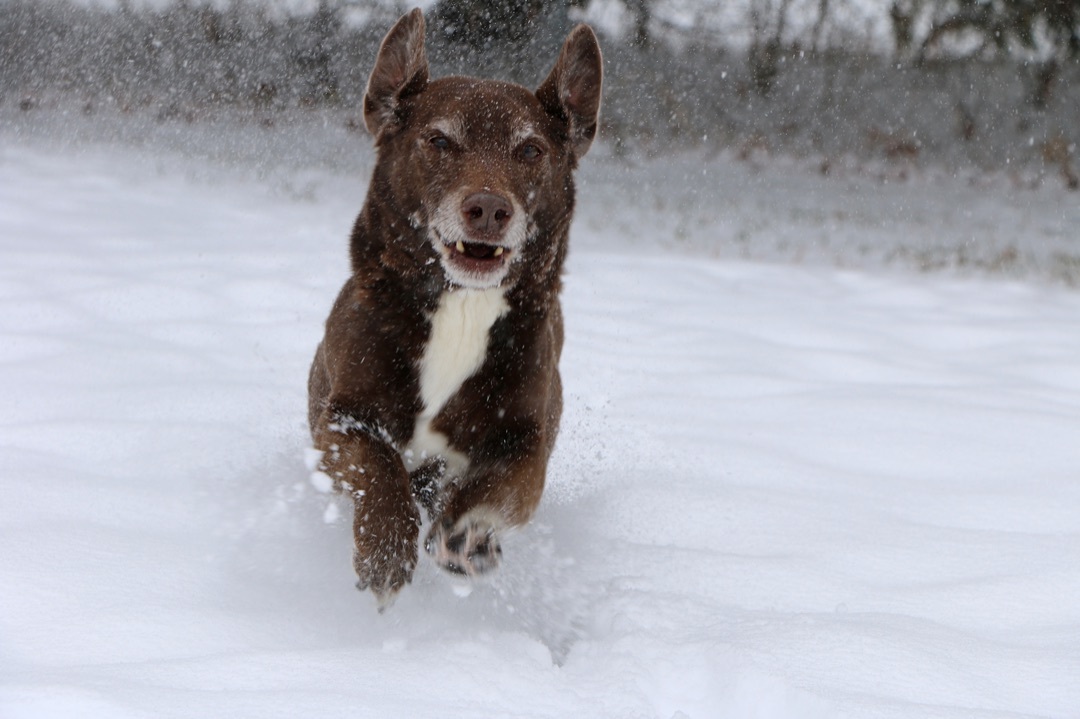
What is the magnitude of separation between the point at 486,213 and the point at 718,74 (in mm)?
10915

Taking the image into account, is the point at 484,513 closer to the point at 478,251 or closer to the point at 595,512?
the point at 478,251

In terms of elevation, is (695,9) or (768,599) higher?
(695,9)

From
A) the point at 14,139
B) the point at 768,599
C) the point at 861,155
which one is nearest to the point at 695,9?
the point at 861,155

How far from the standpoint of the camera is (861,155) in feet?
44.5

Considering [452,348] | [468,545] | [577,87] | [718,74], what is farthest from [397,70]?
[718,74]

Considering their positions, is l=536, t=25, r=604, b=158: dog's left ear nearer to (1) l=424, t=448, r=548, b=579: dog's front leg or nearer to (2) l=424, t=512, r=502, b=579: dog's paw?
(1) l=424, t=448, r=548, b=579: dog's front leg

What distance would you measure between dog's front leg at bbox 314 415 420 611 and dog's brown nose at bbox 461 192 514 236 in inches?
27.1

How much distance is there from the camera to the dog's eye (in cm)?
345

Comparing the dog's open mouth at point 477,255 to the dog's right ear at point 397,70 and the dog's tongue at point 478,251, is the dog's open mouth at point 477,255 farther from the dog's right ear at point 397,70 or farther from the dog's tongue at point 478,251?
the dog's right ear at point 397,70

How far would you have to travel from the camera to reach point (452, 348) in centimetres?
342

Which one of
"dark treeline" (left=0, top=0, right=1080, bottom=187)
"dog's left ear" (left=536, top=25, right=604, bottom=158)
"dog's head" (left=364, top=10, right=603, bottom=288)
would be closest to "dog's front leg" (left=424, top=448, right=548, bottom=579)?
"dog's head" (left=364, top=10, right=603, bottom=288)

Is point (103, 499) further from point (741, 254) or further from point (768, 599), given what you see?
point (741, 254)

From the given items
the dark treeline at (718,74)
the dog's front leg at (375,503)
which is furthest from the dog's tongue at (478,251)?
the dark treeline at (718,74)

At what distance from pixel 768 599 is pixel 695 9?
1113 centimetres
